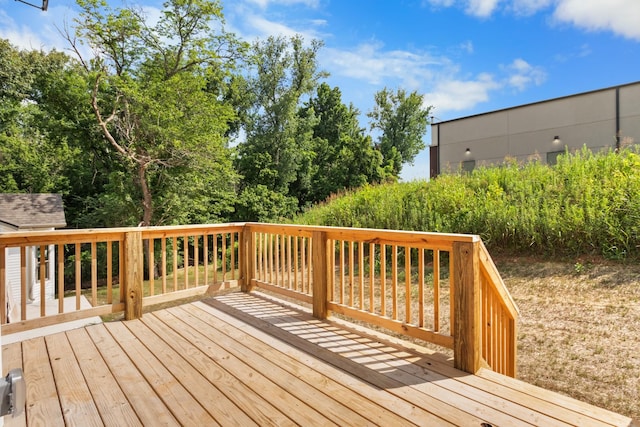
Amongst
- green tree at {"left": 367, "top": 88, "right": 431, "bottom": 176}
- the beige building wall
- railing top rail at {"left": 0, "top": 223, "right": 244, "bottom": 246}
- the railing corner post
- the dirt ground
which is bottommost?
the dirt ground

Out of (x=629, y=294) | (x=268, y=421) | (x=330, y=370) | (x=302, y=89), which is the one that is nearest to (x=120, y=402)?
(x=268, y=421)

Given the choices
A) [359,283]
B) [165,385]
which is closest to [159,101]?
[359,283]

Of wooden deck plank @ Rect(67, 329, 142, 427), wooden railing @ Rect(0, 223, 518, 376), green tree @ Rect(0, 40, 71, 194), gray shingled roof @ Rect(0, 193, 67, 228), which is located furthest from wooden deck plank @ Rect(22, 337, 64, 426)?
green tree @ Rect(0, 40, 71, 194)

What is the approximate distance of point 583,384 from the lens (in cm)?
298

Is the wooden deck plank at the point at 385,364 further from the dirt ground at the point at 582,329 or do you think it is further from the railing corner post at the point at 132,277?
the dirt ground at the point at 582,329

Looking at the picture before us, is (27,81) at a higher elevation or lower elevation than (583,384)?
higher

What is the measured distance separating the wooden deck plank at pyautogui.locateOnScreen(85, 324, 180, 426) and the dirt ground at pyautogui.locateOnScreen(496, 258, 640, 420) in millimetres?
3112

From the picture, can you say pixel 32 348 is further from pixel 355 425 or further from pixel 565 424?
pixel 565 424

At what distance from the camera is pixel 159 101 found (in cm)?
1141

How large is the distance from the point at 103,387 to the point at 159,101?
11.2m

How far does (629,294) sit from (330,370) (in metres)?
3.87

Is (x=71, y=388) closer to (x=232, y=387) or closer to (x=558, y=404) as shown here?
(x=232, y=387)

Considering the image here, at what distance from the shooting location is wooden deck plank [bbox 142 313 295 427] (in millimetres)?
1831

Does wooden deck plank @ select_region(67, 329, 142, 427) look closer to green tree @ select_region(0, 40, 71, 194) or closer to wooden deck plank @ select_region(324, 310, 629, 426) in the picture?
wooden deck plank @ select_region(324, 310, 629, 426)
